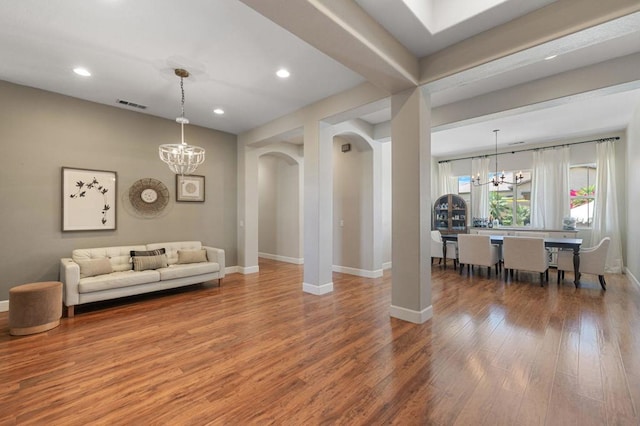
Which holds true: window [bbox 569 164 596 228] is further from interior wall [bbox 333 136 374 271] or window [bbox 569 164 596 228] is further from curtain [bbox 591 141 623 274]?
interior wall [bbox 333 136 374 271]

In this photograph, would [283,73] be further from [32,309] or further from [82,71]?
[32,309]

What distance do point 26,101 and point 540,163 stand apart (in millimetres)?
10061

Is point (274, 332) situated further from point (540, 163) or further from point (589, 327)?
point (540, 163)

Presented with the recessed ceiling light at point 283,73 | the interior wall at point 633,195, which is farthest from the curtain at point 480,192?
the recessed ceiling light at point 283,73

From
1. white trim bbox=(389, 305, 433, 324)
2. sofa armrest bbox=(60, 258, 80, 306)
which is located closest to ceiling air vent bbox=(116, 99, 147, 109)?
sofa armrest bbox=(60, 258, 80, 306)

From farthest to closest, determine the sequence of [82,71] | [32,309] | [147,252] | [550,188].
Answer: [550,188] → [147,252] → [82,71] → [32,309]

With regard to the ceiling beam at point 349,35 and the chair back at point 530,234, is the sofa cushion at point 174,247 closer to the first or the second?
the ceiling beam at point 349,35

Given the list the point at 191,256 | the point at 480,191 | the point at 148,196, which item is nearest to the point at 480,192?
the point at 480,191

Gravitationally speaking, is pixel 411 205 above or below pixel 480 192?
below

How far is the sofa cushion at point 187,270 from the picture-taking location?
4.29m

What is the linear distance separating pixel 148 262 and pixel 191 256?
669 mm

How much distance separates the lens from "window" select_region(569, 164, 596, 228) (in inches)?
259

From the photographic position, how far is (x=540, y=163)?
6.97m

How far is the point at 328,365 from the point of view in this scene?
2350 millimetres
